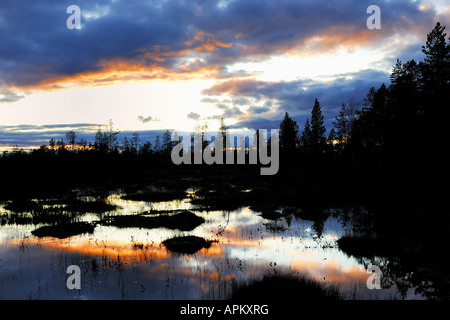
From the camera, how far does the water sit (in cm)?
908

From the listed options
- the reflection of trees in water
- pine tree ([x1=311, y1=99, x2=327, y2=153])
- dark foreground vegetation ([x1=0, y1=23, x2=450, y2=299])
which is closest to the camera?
the reflection of trees in water

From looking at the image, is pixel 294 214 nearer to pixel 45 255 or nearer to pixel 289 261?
pixel 289 261

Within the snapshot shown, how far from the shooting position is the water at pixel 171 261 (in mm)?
9078

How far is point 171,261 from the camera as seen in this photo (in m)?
11.8

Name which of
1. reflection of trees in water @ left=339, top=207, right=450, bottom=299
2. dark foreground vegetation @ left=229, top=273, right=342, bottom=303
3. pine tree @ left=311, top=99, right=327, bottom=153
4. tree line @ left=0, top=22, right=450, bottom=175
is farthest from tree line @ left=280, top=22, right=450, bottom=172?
dark foreground vegetation @ left=229, top=273, right=342, bottom=303

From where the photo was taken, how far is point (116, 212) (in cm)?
2256

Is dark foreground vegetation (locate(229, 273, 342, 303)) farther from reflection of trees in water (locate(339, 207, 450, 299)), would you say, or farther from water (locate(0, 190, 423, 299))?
reflection of trees in water (locate(339, 207, 450, 299))

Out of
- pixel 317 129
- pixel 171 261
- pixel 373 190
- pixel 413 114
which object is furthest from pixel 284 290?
pixel 317 129

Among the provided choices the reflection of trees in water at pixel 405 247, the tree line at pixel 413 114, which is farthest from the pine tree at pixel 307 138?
the reflection of trees in water at pixel 405 247

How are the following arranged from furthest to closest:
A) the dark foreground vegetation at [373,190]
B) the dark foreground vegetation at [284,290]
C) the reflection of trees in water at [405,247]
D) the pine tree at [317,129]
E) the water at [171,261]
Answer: the pine tree at [317,129], the dark foreground vegetation at [373,190], the reflection of trees in water at [405,247], the water at [171,261], the dark foreground vegetation at [284,290]

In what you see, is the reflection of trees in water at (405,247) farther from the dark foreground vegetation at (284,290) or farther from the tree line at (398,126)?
the tree line at (398,126)

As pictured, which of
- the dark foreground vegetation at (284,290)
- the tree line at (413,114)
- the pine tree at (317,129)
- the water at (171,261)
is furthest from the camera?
the pine tree at (317,129)
